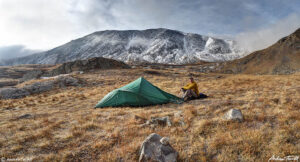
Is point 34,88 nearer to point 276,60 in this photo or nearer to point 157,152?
point 157,152

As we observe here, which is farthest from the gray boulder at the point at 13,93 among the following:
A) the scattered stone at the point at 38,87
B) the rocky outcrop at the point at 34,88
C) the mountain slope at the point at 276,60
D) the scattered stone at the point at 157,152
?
the mountain slope at the point at 276,60

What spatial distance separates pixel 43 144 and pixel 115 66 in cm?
4905

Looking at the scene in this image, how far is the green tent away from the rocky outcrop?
48.3ft

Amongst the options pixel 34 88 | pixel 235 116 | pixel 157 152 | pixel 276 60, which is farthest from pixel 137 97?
pixel 276 60

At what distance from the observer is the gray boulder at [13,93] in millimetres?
16062

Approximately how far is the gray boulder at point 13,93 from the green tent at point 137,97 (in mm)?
14441

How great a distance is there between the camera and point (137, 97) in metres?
8.93

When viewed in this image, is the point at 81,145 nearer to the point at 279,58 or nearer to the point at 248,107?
the point at 248,107

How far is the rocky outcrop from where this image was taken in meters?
16.5

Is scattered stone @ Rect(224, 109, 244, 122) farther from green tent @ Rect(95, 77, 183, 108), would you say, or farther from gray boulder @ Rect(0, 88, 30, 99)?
gray boulder @ Rect(0, 88, 30, 99)

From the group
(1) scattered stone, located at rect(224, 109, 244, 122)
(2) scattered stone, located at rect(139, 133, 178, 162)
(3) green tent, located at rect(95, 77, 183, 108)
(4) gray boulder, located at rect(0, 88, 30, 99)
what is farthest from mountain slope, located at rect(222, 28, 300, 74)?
(4) gray boulder, located at rect(0, 88, 30, 99)

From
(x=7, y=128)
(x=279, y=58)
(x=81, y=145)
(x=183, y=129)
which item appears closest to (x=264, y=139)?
(x=183, y=129)

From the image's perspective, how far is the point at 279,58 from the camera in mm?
72688

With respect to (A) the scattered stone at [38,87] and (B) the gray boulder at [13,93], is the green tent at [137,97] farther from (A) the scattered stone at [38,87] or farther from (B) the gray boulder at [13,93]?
(A) the scattered stone at [38,87]
